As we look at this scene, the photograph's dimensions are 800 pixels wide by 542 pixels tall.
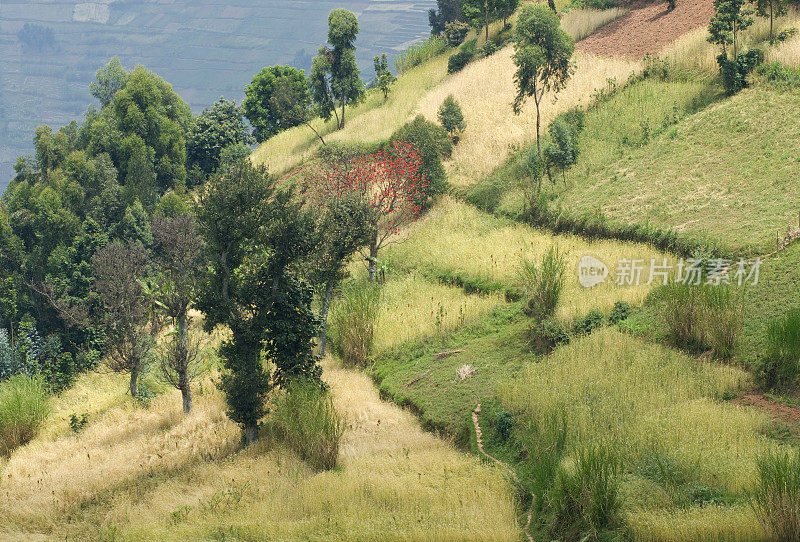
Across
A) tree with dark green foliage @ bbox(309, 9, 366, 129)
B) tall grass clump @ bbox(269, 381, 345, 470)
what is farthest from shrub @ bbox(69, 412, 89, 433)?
tree with dark green foliage @ bbox(309, 9, 366, 129)

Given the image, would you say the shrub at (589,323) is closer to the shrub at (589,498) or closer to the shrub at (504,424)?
the shrub at (504,424)

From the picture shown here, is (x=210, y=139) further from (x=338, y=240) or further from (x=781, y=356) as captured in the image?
(x=781, y=356)

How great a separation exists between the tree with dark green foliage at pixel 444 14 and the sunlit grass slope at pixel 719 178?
40456 mm

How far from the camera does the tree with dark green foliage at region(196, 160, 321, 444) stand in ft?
48.7

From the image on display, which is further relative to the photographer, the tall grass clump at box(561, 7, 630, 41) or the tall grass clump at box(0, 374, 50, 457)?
the tall grass clump at box(561, 7, 630, 41)

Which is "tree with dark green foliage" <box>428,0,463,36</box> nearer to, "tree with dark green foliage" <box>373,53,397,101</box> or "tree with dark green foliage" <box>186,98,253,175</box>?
"tree with dark green foliage" <box>373,53,397,101</box>

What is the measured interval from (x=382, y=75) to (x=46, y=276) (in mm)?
22118

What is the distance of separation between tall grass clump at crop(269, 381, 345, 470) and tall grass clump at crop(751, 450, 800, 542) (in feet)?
24.3

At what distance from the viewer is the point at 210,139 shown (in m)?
50.9

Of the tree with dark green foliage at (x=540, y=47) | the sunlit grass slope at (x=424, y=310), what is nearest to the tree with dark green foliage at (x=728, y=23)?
the tree with dark green foliage at (x=540, y=47)

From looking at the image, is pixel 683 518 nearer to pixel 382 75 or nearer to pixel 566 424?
pixel 566 424

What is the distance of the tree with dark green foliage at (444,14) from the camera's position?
63312 millimetres

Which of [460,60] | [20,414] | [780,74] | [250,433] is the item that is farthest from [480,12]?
[250,433]

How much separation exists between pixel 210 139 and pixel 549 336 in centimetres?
3955
